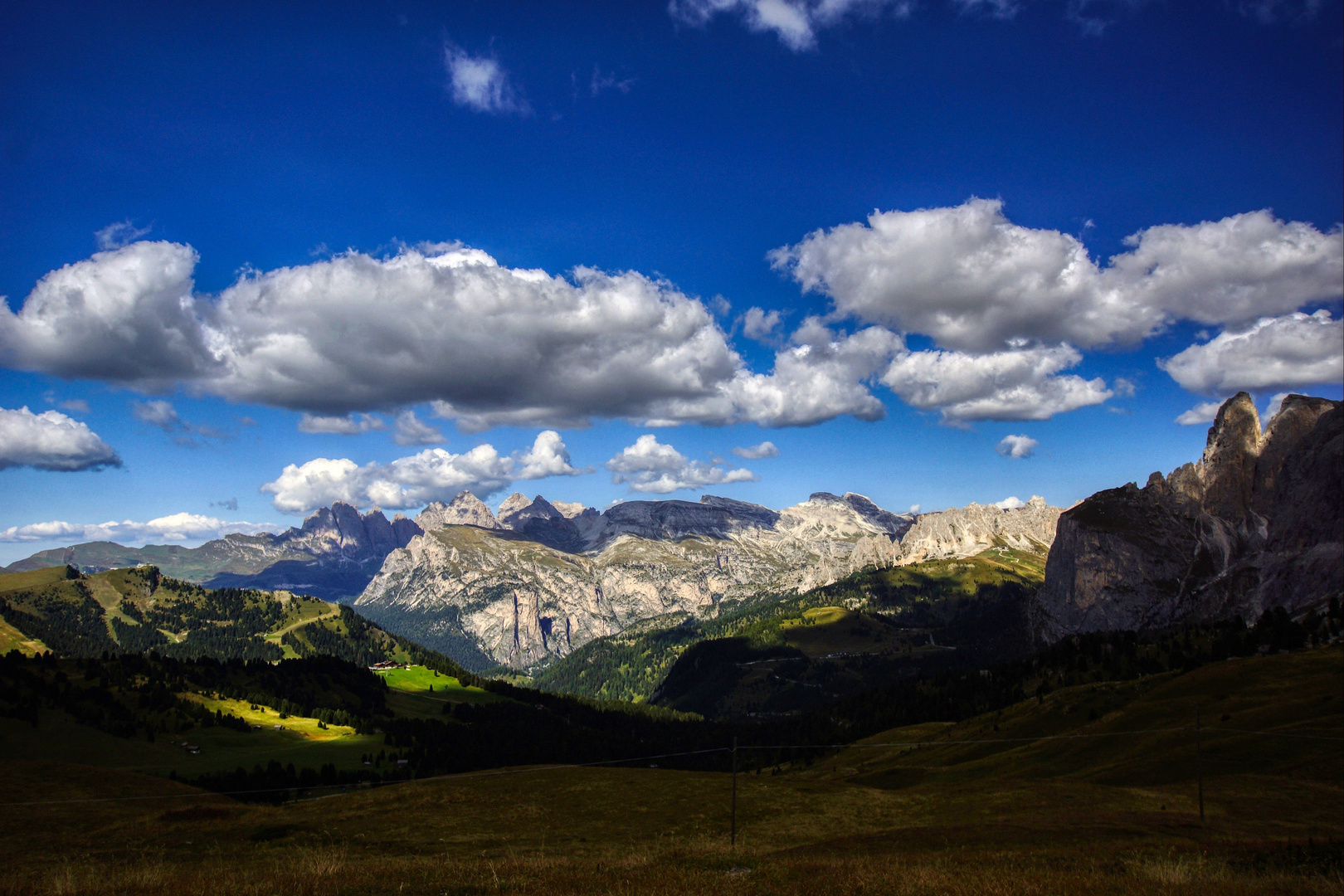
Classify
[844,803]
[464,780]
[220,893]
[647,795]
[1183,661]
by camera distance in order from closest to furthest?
1. [220,893]
2. [844,803]
3. [647,795]
4. [464,780]
5. [1183,661]

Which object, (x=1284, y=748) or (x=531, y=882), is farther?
(x=1284, y=748)

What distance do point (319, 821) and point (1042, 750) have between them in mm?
100655

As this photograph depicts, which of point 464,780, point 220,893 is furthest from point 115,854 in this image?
point 464,780

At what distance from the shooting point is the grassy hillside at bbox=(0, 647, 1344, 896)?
2538 centimetres

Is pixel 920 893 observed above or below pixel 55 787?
above

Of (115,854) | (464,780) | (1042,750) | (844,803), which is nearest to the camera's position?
(115,854)

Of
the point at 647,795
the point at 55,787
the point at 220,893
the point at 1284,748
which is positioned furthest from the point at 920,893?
the point at 55,787

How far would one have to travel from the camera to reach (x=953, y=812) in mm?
59094

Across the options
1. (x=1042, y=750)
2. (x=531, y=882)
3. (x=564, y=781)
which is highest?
(x=531, y=882)

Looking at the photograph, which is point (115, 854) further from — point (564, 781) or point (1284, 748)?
point (1284, 748)

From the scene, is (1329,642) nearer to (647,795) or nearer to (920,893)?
(647,795)

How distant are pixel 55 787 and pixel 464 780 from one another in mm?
43066

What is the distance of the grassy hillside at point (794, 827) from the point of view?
83.3 feet

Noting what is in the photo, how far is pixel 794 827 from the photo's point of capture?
5447 cm
